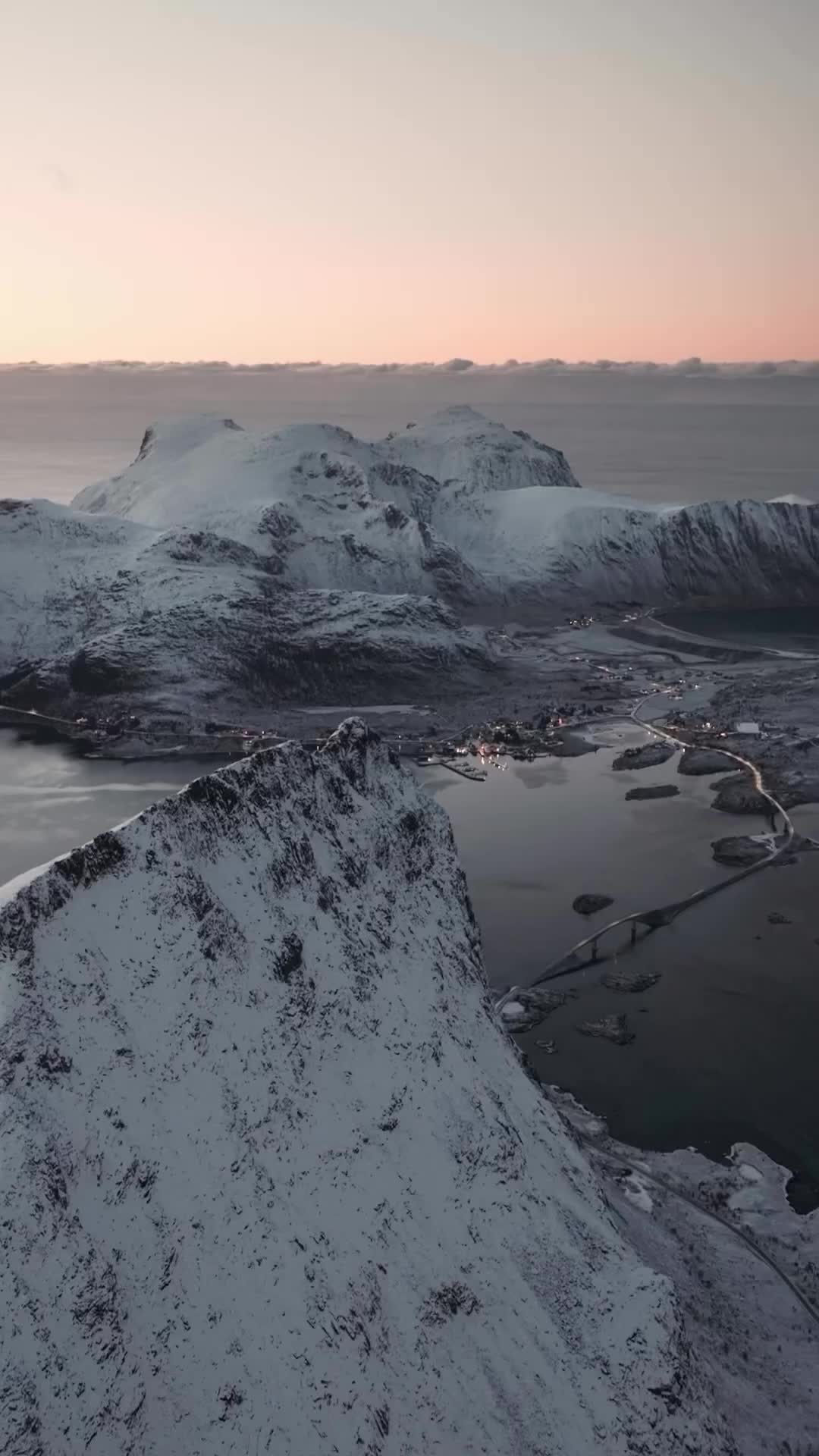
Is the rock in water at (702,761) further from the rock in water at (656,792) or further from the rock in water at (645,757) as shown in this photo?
the rock in water at (656,792)

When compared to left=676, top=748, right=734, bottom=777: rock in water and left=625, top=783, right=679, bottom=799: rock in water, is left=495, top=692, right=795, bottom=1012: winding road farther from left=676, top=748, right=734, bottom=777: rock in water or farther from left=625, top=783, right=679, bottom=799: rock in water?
left=625, top=783, right=679, bottom=799: rock in water

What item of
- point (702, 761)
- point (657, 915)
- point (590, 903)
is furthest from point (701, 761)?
point (657, 915)

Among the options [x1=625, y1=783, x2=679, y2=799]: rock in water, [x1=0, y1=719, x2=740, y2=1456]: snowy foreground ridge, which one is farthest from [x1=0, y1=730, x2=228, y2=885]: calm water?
[x1=0, y1=719, x2=740, y2=1456]: snowy foreground ridge

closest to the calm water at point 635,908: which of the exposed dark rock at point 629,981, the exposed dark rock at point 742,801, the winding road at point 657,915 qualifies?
the exposed dark rock at point 629,981

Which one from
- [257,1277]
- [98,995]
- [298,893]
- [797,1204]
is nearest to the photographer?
[257,1277]

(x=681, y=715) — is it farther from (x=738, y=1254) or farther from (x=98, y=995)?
(x=98, y=995)

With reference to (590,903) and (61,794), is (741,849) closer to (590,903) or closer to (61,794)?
(590,903)

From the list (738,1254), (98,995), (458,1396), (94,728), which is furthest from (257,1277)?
(94,728)
